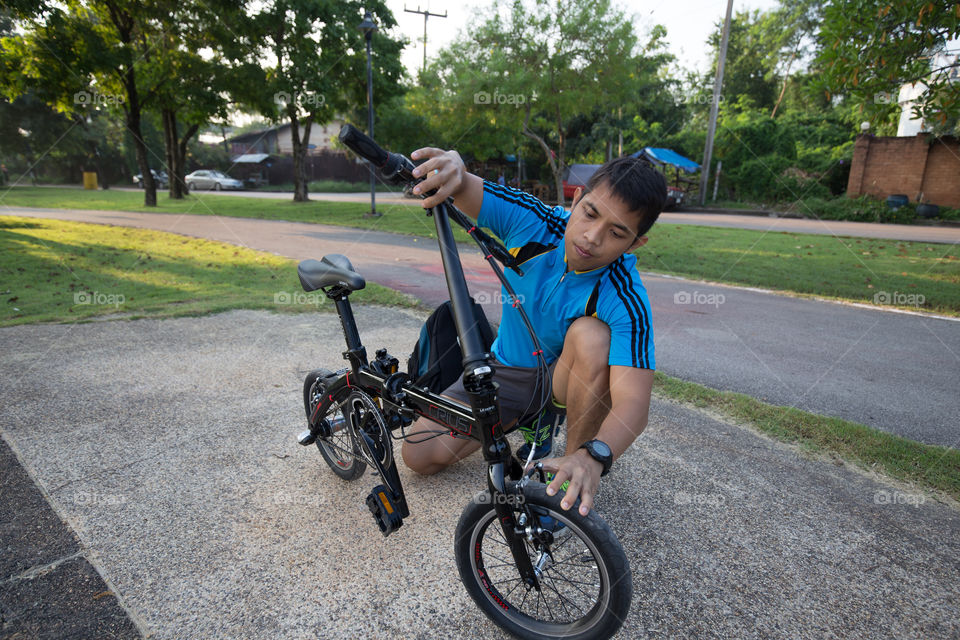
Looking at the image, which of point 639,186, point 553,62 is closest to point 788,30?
point 553,62

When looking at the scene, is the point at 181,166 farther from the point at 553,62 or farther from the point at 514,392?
the point at 514,392

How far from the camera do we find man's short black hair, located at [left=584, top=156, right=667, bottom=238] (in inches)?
74.9

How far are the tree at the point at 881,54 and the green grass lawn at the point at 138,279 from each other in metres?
6.52

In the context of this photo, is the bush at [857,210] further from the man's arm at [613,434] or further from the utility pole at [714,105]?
the man's arm at [613,434]

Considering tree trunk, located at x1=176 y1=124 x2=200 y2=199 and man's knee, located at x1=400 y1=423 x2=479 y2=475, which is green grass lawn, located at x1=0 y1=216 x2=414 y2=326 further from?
tree trunk, located at x1=176 y1=124 x2=200 y2=199

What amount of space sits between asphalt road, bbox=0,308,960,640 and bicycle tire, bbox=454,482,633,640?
14 centimetres

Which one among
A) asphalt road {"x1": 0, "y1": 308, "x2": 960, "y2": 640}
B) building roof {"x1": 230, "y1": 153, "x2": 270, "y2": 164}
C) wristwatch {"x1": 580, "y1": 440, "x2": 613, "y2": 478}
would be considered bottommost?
asphalt road {"x1": 0, "y1": 308, "x2": 960, "y2": 640}

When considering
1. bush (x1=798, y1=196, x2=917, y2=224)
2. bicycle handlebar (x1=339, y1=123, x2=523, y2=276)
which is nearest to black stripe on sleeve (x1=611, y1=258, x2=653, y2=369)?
bicycle handlebar (x1=339, y1=123, x2=523, y2=276)

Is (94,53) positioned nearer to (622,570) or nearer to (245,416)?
(245,416)

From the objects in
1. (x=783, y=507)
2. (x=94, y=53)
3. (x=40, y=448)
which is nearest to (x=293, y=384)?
(x=40, y=448)

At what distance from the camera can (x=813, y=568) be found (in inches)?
84.7

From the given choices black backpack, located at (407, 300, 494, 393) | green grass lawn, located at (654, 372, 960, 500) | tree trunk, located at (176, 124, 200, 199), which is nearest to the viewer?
black backpack, located at (407, 300, 494, 393)

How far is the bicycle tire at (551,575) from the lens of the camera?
61.5 inches

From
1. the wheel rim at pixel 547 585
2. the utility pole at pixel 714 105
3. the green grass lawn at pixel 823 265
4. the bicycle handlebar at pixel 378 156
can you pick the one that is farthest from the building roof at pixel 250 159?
the wheel rim at pixel 547 585
